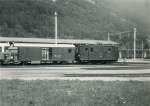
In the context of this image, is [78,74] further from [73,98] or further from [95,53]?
[95,53]

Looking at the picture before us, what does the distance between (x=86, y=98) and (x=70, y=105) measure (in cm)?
132

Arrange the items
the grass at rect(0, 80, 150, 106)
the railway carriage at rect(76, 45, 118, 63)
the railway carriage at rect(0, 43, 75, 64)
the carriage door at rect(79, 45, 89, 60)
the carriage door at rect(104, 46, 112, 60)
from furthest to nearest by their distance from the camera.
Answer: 1. the carriage door at rect(104, 46, 112, 60)
2. the railway carriage at rect(76, 45, 118, 63)
3. the carriage door at rect(79, 45, 89, 60)
4. the railway carriage at rect(0, 43, 75, 64)
5. the grass at rect(0, 80, 150, 106)

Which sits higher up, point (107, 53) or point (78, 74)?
point (107, 53)

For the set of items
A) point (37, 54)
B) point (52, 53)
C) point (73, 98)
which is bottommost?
point (73, 98)

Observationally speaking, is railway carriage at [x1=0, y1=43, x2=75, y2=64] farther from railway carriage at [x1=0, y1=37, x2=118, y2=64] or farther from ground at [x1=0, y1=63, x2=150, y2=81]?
ground at [x1=0, y1=63, x2=150, y2=81]

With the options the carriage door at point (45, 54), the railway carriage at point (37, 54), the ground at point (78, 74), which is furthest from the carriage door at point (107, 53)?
the ground at point (78, 74)

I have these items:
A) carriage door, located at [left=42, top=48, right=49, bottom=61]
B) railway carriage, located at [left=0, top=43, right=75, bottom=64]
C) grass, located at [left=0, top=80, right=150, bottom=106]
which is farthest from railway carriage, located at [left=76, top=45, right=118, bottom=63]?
grass, located at [left=0, top=80, right=150, bottom=106]

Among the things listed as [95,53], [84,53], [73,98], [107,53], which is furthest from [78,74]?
[107,53]

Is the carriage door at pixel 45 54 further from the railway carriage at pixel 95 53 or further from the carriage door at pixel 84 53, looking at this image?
the carriage door at pixel 84 53

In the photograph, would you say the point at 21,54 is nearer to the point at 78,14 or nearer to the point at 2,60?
the point at 2,60

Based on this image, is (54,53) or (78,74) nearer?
(78,74)

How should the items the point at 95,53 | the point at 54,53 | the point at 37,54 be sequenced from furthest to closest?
the point at 95,53
the point at 54,53
the point at 37,54

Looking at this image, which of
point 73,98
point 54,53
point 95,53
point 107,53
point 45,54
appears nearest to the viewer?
point 73,98

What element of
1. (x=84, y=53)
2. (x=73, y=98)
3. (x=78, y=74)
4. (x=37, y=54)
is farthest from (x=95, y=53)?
(x=73, y=98)
